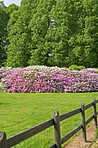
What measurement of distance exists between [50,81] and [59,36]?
12.4 metres

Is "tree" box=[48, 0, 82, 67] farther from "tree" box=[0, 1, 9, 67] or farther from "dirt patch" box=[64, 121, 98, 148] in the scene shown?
"dirt patch" box=[64, 121, 98, 148]

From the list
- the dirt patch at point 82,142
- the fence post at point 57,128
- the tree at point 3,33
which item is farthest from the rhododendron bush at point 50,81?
the tree at point 3,33

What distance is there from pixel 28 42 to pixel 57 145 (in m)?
30.0

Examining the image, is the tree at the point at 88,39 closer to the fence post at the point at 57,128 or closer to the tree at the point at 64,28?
the tree at the point at 64,28

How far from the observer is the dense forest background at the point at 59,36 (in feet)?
96.2

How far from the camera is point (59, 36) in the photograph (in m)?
30.3

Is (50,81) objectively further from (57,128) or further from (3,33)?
(3,33)

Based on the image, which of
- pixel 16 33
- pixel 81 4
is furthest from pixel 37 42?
pixel 81 4

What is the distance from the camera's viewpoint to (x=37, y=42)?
103ft

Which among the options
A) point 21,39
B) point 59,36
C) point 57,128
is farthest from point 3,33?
point 57,128

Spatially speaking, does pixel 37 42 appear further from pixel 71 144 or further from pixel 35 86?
pixel 71 144

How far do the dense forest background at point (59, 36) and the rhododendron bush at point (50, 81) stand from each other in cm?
894

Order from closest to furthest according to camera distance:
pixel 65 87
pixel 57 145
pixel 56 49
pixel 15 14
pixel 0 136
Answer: pixel 0 136
pixel 57 145
pixel 65 87
pixel 56 49
pixel 15 14

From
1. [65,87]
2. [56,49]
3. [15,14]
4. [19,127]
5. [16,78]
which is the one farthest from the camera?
[15,14]
